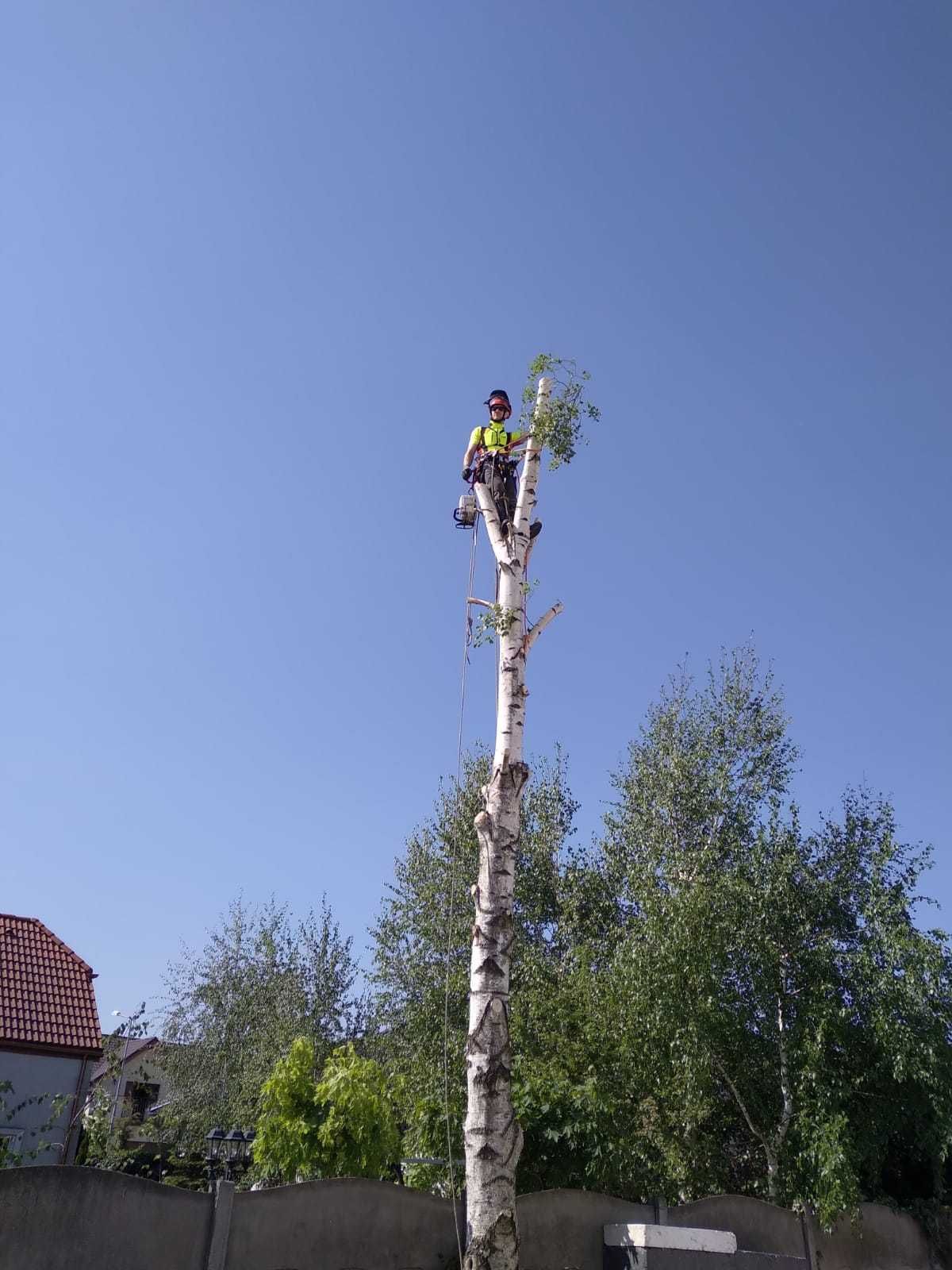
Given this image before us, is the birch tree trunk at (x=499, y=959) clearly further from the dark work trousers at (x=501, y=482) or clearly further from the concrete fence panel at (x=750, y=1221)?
the concrete fence panel at (x=750, y=1221)

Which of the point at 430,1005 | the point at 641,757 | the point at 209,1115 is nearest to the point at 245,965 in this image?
the point at 209,1115

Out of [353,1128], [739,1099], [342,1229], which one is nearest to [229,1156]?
[353,1128]

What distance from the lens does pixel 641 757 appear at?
20.7m

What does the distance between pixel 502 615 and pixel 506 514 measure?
4.82 ft

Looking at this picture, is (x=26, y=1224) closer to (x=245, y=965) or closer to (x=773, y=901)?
(x=773, y=901)

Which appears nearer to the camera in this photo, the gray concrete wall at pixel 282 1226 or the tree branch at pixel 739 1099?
the gray concrete wall at pixel 282 1226

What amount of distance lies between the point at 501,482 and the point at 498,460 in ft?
0.84

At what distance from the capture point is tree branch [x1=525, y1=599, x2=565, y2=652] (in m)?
9.52

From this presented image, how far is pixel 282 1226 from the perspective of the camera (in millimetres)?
Result: 8312

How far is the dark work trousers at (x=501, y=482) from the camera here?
10336 mm

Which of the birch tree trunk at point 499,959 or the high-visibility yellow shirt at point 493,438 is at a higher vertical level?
the high-visibility yellow shirt at point 493,438

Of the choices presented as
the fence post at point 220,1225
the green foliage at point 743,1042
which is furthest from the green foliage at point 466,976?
the fence post at point 220,1225

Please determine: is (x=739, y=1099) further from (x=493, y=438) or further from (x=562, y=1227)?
(x=493, y=438)

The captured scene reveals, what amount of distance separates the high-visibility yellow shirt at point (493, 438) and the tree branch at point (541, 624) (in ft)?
6.44
